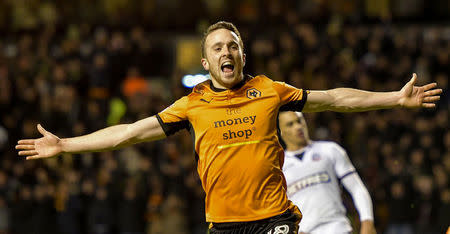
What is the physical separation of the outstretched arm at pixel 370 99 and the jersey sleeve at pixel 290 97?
39mm

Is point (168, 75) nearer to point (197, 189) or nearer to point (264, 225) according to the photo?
point (197, 189)

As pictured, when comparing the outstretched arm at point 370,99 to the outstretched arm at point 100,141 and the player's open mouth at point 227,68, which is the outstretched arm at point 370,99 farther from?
the outstretched arm at point 100,141

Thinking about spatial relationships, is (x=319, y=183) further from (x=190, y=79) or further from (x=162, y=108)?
(x=190, y=79)

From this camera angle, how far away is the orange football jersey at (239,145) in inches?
177

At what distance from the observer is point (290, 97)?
4.70 metres

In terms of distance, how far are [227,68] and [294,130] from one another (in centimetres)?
→ 209

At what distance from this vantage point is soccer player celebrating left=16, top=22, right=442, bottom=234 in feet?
14.8

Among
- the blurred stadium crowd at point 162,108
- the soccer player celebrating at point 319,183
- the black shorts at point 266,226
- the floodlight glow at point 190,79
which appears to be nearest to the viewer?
the black shorts at point 266,226

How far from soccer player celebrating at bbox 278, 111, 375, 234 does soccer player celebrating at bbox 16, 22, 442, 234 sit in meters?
1.49

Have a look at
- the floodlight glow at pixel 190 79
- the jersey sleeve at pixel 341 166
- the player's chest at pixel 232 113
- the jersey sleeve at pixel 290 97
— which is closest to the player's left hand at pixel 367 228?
the jersey sleeve at pixel 341 166

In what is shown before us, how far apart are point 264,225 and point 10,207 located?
30.9ft

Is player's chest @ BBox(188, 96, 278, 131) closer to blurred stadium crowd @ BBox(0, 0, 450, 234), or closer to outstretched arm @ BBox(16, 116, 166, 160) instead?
outstretched arm @ BBox(16, 116, 166, 160)

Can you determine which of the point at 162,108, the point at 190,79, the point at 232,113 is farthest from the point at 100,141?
the point at 190,79

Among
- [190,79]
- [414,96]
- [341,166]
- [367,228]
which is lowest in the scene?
[367,228]
